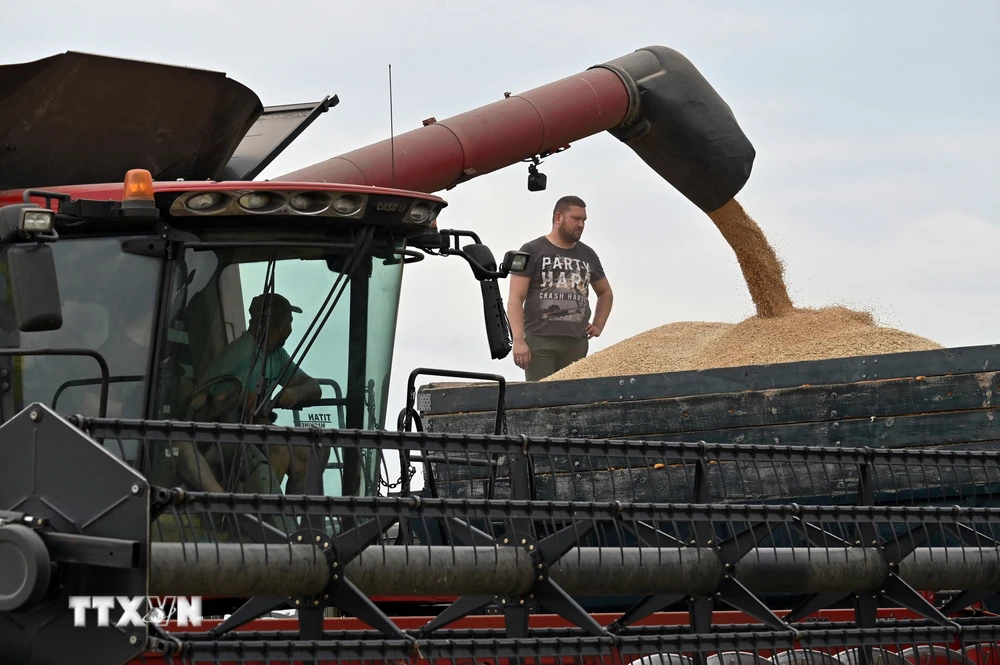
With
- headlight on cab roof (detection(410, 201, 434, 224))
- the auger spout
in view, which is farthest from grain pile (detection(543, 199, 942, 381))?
headlight on cab roof (detection(410, 201, 434, 224))

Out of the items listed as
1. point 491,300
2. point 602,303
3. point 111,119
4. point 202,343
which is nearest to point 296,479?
point 202,343

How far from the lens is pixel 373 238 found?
5.29 metres

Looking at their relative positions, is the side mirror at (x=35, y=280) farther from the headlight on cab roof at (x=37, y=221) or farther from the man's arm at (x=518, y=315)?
the man's arm at (x=518, y=315)

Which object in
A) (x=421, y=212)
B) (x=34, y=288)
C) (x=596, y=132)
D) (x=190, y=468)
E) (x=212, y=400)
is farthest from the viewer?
(x=596, y=132)

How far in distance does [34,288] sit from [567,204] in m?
5.29

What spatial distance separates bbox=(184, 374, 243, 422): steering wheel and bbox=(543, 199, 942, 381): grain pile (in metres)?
3.20

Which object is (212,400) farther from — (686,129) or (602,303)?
(686,129)

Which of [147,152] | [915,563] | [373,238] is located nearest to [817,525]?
[915,563]

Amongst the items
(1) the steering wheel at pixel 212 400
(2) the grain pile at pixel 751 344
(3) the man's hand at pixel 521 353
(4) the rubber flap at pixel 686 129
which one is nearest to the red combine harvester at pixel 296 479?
(1) the steering wheel at pixel 212 400

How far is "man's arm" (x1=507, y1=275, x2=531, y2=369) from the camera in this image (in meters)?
8.87

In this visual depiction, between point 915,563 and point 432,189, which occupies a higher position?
point 432,189

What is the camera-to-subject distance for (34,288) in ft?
13.8

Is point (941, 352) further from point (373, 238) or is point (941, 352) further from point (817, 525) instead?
point (373, 238)

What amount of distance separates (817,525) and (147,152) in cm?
346
